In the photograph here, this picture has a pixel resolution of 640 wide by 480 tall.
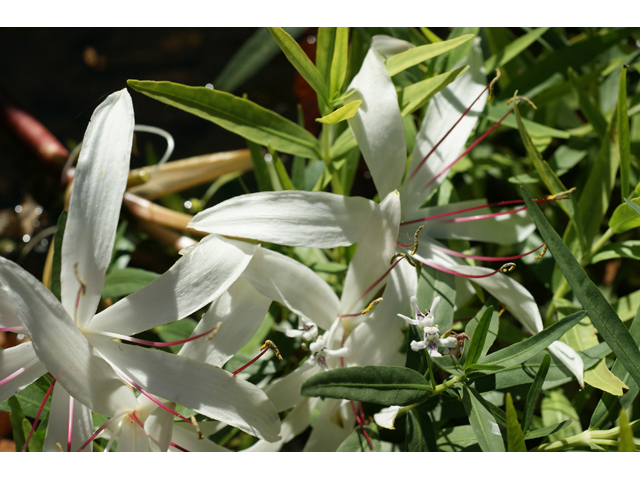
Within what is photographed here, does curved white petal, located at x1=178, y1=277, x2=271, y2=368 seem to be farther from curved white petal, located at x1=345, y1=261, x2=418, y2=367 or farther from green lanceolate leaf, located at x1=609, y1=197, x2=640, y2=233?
green lanceolate leaf, located at x1=609, y1=197, x2=640, y2=233

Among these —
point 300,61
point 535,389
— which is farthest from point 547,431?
point 300,61

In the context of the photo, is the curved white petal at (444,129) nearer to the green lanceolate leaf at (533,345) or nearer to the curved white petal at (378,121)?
the curved white petal at (378,121)

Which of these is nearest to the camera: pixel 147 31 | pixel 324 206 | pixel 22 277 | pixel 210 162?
pixel 22 277

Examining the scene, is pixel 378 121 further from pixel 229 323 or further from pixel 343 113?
pixel 229 323

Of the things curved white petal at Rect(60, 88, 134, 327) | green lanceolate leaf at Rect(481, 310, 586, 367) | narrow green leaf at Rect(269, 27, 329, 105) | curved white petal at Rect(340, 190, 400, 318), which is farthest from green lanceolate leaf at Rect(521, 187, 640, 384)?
curved white petal at Rect(60, 88, 134, 327)

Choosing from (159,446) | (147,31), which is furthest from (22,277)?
(147,31)

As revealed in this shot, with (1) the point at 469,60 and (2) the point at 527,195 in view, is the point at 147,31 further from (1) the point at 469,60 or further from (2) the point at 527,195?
(2) the point at 527,195
